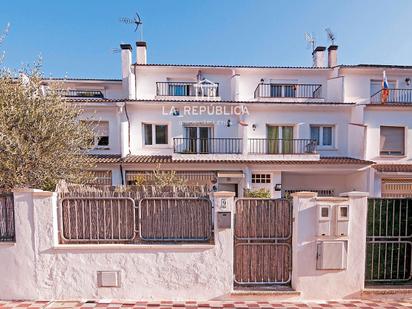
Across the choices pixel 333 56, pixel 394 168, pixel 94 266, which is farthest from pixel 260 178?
pixel 333 56

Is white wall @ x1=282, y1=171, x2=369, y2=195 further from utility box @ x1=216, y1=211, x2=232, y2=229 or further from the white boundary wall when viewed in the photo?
Result: utility box @ x1=216, y1=211, x2=232, y2=229

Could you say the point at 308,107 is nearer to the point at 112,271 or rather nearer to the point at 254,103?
the point at 254,103

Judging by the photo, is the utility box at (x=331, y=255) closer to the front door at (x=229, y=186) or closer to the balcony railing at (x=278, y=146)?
the front door at (x=229, y=186)

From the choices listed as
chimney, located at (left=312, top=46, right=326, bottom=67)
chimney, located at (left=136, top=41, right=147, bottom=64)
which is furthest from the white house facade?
chimney, located at (left=312, top=46, right=326, bottom=67)

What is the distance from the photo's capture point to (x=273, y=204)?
5.00 m

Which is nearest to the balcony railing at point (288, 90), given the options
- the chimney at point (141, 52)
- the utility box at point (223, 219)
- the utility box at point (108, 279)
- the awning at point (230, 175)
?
the awning at point (230, 175)

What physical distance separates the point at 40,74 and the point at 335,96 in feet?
54.1

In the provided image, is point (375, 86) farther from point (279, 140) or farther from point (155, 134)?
point (155, 134)

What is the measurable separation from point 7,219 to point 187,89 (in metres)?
13.3

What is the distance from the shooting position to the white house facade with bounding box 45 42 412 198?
12.9 metres

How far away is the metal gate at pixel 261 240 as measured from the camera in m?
4.96

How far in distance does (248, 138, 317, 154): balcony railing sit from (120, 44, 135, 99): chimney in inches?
353

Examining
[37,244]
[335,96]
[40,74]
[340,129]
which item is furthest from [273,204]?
[335,96]

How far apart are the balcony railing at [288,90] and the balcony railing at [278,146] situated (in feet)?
12.4
